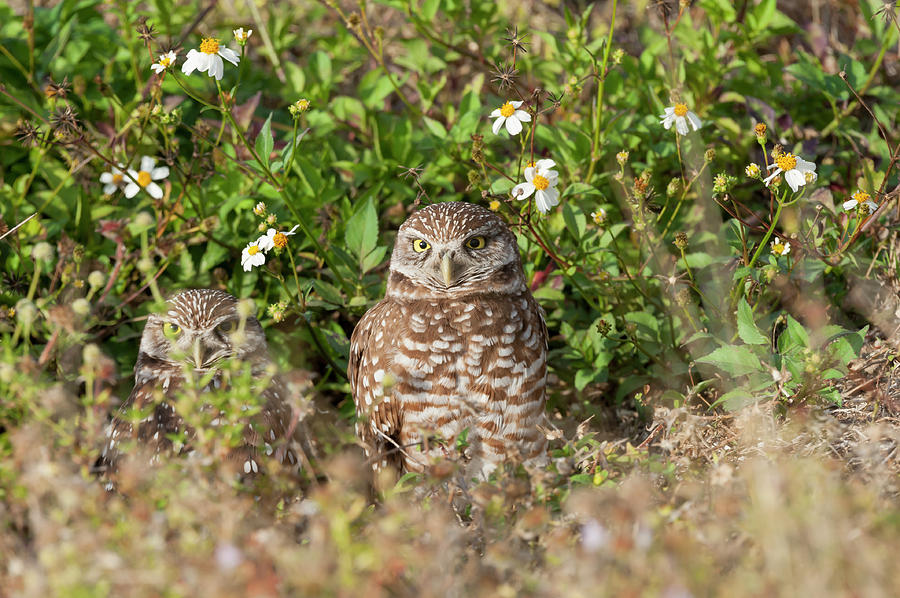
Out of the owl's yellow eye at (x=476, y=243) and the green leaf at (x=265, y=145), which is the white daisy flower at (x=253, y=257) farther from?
the owl's yellow eye at (x=476, y=243)

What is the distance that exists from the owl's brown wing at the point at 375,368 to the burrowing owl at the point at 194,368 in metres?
0.29

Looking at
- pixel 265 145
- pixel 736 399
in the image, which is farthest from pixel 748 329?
pixel 265 145

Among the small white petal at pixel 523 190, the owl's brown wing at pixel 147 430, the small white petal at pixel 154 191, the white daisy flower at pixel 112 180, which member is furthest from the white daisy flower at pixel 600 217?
the white daisy flower at pixel 112 180

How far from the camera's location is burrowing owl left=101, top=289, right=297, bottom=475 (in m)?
3.30

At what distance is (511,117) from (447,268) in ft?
2.17

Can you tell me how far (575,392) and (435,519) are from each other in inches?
89.3

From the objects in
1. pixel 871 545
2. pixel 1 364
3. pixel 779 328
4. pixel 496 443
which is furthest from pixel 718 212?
pixel 1 364

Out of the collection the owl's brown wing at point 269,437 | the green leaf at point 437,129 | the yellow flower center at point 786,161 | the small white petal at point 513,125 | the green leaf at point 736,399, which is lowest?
the owl's brown wing at point 269,437

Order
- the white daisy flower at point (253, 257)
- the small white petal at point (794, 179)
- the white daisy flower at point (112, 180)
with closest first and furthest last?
the small white petal at point (794, 179)
the white daisy flower at point (253, 257)
the white daisy flower at point (112, 180)

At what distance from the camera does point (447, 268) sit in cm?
327

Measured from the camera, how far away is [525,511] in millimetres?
2426

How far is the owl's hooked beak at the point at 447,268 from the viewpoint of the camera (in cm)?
327

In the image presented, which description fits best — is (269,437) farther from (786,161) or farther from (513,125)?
(786,161)

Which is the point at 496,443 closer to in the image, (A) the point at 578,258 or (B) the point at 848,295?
(A) the point at 578,258
